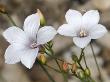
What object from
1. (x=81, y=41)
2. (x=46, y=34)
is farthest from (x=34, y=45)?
(x=81, y=41)

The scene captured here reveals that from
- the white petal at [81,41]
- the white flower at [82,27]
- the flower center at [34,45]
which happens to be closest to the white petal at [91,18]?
the white flower at [82,27]

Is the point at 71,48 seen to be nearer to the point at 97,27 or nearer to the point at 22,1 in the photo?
the point at 22,1

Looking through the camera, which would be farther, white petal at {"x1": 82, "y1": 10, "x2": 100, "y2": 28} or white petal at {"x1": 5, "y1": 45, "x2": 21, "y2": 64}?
white petal at {"x1": 82, "y1": 10, "x2": 100, "y2": 28}

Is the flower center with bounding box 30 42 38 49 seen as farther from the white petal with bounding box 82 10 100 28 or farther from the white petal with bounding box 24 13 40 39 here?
the white petal with bounding box 82 10 100 28

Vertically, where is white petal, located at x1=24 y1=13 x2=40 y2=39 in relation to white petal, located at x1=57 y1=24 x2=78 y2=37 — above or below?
above

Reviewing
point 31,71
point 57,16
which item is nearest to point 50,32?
point 31,71

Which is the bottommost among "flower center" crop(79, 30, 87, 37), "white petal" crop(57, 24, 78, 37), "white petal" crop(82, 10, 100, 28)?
"flower center" crop(79, 30, 87, 37)

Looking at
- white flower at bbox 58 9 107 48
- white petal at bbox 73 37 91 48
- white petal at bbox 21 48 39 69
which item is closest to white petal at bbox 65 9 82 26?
white flower at bbox 58 9 107 48
